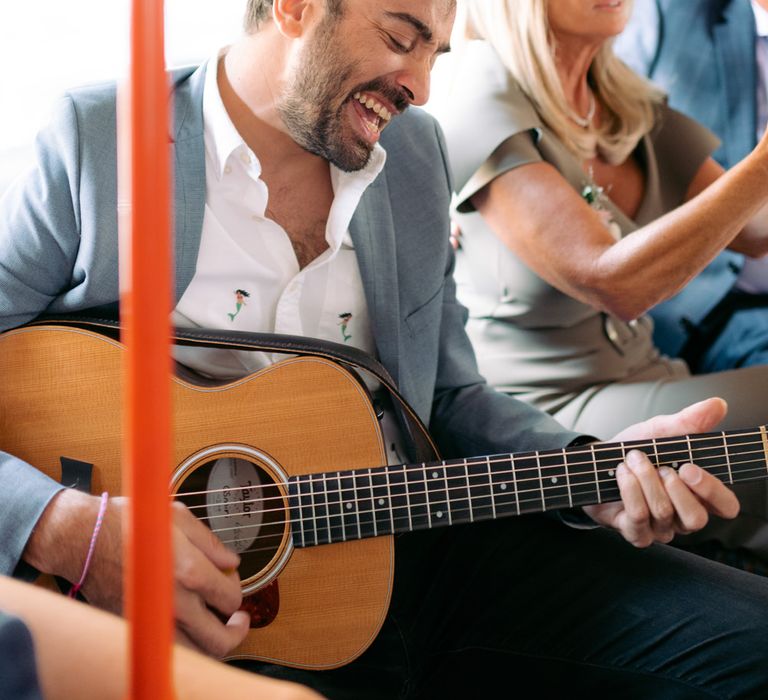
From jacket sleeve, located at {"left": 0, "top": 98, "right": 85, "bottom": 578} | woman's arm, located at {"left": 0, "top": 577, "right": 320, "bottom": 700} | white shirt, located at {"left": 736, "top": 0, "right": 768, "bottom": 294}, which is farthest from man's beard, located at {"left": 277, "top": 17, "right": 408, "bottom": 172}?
white shirt, located at {"left": 736, "top": 0, "right": 768, "bottom": 294}

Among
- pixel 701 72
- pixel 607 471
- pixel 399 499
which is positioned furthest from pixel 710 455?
pixel 701 72

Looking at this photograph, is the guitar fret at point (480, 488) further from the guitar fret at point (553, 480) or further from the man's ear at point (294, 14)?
the man's ear at point (294, 14)

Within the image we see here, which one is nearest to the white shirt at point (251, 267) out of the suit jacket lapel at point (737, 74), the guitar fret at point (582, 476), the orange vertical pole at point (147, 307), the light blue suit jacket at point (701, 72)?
the guitar fret at point (582, 476)

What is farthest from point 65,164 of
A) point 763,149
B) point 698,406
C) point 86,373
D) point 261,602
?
point 763,149

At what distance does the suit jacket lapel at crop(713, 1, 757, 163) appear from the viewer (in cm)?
177

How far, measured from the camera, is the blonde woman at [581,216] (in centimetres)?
124

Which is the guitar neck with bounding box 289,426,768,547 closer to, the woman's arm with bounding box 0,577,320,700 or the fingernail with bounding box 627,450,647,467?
the fingernail with bounding box 627,450,647,467

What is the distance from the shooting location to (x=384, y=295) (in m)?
1.10

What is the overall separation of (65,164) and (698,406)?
0.74 meters

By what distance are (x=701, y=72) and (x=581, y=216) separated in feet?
2.46

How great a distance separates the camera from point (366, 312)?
1.13 meters

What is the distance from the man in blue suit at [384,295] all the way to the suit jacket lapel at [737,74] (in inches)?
35.2

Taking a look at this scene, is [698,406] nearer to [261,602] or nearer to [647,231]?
[647,231]

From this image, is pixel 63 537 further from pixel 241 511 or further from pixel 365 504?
pixel 365 504
